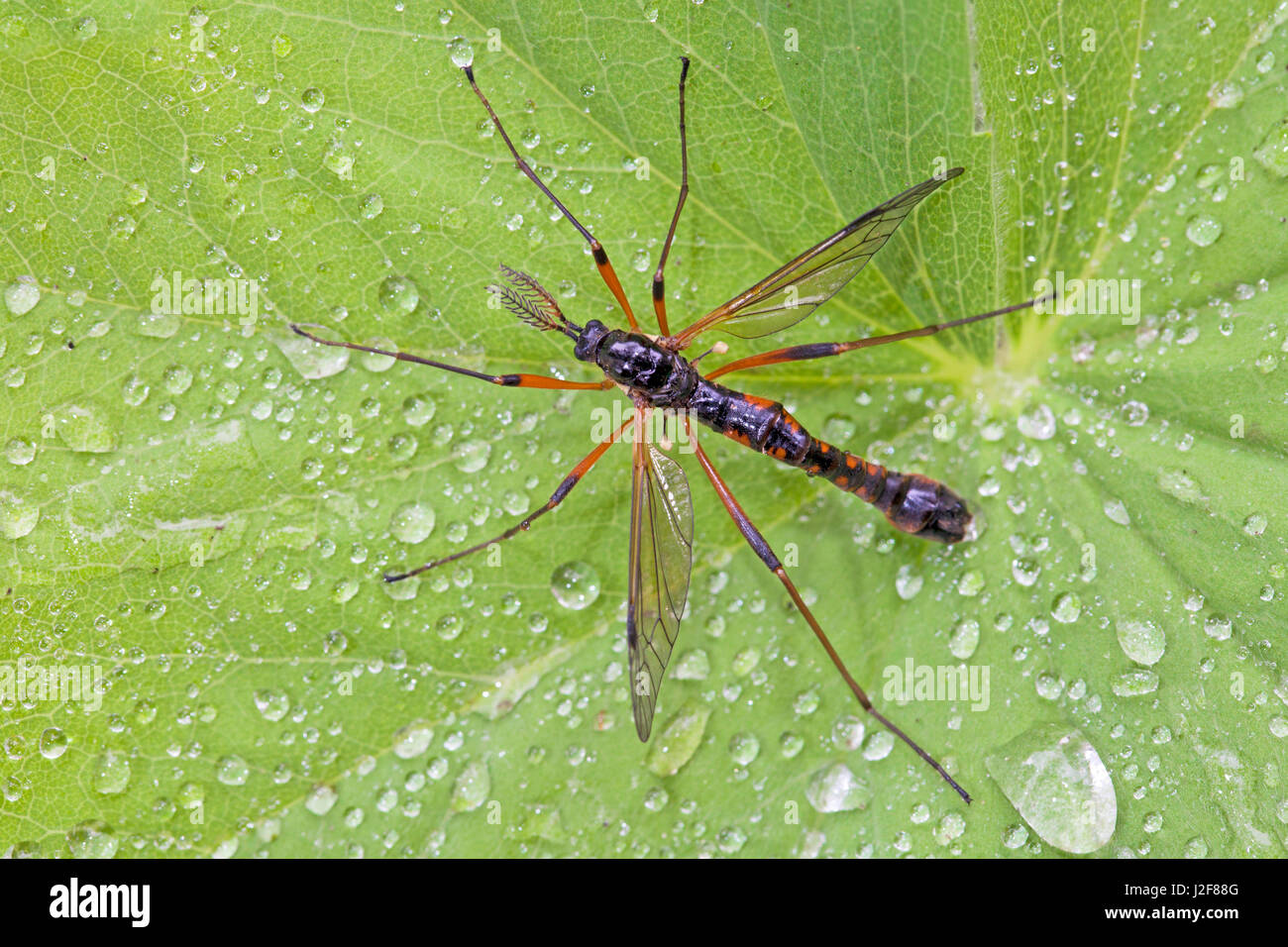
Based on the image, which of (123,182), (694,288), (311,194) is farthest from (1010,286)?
(123,182)

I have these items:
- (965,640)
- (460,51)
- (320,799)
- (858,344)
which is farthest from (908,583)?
(460,51)

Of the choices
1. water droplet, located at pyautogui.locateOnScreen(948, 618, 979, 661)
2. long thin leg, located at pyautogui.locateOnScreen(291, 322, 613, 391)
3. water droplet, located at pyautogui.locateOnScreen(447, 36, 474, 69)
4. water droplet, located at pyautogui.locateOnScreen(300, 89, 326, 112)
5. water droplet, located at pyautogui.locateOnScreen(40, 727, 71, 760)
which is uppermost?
water droplet, located at pyautogui.locateOnScreen(447, 36, 474, 69)

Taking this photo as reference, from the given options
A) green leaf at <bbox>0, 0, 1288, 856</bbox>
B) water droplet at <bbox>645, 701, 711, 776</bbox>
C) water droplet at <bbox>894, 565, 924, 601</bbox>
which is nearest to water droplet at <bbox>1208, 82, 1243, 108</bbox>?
green leaf at <bbox>0, 0, 1288, 856</bbox>

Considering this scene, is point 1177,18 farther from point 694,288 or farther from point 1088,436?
point 694,288

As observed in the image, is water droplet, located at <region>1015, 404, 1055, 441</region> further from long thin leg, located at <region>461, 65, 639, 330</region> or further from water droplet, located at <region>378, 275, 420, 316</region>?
water droplet, located at <region>378, 275, 420, 316</region>

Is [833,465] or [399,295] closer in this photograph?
[399,295]

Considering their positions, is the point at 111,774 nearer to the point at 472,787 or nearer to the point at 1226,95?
the point at 472,787
